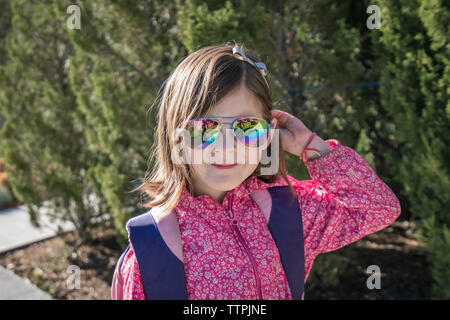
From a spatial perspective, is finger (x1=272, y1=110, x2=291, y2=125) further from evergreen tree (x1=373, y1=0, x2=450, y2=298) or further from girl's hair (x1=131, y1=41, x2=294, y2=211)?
evergreen tree (x1=373, y1=0, x2=450, y2=298)

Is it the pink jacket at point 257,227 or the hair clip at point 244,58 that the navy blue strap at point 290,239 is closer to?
the pink jacket at point 257,227

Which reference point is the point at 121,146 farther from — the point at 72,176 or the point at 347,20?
the point at 347,20

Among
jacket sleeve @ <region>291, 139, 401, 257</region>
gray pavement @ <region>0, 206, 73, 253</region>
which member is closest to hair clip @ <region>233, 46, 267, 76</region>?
jacket sleeve @ <region>291, 139, 401, 257</region>

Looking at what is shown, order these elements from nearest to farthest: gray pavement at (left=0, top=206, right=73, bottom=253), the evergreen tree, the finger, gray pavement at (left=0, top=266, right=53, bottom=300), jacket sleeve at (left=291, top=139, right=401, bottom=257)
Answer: jacket sleeve at (left=291, top=139, right=401, bottom=257) → the finger → the evergreen tree → gray pavement at (left=0, top=266, right=53, bottom=300) → gray pavement at (left=0, top=206, right=73, bottom=253)

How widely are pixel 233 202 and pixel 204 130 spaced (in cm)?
32

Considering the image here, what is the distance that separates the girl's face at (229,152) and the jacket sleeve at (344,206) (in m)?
0.29

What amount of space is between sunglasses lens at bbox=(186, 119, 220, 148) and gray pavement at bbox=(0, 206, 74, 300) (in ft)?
9.51

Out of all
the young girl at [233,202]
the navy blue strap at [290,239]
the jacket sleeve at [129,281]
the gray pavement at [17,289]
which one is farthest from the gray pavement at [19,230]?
the navy blue strap at [290,239]

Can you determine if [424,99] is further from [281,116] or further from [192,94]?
[192,94]

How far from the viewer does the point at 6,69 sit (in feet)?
15.4

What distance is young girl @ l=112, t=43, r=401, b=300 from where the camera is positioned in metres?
1.36

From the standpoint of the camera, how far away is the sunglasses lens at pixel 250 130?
1359 millimetres
